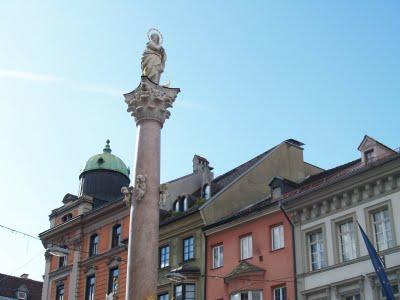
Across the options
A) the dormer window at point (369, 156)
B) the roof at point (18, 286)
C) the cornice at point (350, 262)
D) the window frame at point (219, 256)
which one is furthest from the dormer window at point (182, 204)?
the roof at point (18, 286)

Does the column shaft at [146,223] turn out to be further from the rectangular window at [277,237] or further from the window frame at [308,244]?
the rectangular window at [277,237]

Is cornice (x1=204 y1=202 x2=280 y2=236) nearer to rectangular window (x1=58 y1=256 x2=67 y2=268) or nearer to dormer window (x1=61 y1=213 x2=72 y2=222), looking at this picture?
rectangular window (x1=58 y1=256 x2=67 y2=268)

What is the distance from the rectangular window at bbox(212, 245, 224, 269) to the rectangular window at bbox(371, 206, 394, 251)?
950cm

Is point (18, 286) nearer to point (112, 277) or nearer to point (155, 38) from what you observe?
point (112, 277)

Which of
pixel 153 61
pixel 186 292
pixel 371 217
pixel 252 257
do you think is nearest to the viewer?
pixel 153 61

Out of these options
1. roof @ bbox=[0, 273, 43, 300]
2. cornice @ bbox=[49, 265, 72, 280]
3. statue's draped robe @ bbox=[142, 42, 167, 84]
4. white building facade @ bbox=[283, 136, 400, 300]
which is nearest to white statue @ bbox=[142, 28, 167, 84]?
statue's draped robe @ bbox=[142, 42, 167, 84]

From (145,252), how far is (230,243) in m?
16.9

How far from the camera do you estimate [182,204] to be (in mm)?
42562

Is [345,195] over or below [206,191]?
below

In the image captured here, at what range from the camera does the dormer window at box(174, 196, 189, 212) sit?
42.0m

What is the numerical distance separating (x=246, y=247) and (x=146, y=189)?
15633 mm

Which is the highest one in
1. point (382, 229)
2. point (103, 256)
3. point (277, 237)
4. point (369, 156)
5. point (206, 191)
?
point (206, 191)

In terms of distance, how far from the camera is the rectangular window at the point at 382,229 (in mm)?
28594

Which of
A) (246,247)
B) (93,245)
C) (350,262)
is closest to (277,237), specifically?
(246,247)
